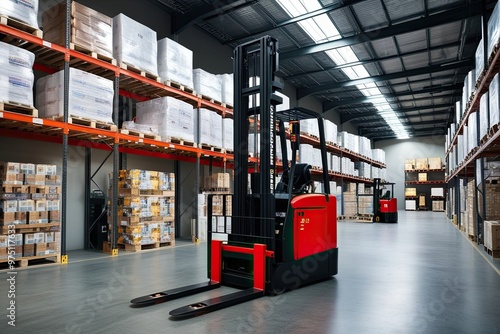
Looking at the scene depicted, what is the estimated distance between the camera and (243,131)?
4602mm

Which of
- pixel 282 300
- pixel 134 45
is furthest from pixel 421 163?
pixel 282 300

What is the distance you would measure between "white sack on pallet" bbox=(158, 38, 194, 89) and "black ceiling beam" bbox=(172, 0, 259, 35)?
1.47 m

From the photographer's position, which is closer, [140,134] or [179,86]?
[140,134]

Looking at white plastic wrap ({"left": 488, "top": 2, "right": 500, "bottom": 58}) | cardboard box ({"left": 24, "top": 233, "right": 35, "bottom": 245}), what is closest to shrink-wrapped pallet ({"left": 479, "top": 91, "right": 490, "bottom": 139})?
white plastic wrap ({"left": 488, "top": 2, "right": 500, "bottom": 58})

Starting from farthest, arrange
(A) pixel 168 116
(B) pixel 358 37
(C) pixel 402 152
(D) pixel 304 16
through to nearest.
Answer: (C) pixel 402 152
(B) pixel 358 37
(D) pixel 304 16
(A) pixel 168 116

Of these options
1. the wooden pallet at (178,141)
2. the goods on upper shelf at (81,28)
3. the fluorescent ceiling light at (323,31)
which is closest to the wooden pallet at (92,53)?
the goods on upper shelf at (81,28)

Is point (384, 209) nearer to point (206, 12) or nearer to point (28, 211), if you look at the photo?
point (206, 12)

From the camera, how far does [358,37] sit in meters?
10.7

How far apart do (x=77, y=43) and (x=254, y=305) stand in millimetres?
5037

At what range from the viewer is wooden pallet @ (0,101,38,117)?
5105 mm

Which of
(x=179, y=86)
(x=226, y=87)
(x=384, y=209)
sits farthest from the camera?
(x=384, y=209)

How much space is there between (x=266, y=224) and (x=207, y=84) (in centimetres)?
550

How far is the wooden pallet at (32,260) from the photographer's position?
545 cm

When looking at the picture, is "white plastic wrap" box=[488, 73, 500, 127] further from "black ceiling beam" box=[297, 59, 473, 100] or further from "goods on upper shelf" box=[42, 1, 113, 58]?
"black ceiling beam" box=[297, 59, 473, 100]
